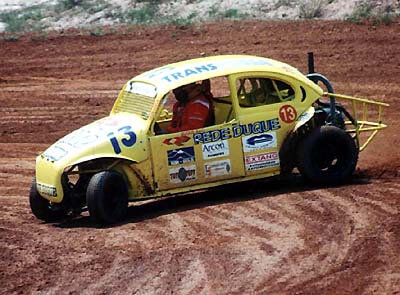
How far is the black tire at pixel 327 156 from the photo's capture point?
48.0ft

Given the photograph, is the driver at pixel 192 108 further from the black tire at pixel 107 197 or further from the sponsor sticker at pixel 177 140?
the black tire at pixel 107 197

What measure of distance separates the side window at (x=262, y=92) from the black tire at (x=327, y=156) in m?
0.60

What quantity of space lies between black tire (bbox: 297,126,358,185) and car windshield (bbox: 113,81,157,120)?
Answer: 1.88m

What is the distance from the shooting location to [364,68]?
2292cm

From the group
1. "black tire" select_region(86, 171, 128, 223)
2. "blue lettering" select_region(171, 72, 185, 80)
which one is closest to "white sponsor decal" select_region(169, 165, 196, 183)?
"black tire" select_region(86, 171, 128, 223)

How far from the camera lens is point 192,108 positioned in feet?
47.5

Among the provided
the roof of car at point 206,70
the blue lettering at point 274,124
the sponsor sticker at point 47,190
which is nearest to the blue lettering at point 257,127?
the blue lettering at point 274,124

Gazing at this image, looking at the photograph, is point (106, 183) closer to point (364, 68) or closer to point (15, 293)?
point (15, 293)

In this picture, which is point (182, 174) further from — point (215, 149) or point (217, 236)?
point (217, 236)

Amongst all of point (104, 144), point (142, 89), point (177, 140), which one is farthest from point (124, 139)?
point (142, 89)

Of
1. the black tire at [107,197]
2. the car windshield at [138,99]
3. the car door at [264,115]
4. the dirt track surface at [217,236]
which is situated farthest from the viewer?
the car door at [264,115]

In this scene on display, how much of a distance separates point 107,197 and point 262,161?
2.07 m

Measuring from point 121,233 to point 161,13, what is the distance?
20.9 metres

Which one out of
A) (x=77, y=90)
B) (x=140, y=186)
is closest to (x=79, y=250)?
(x=140, y=186)
